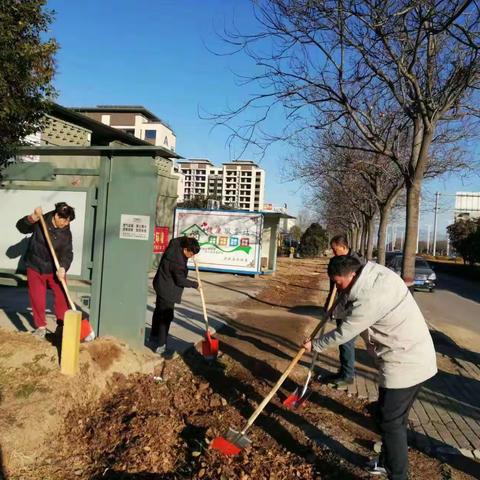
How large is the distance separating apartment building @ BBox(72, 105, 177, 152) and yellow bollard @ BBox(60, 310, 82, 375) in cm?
7788

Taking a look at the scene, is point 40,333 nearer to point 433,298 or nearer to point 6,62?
point 6,62

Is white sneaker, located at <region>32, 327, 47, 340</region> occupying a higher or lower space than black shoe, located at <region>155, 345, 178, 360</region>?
higher

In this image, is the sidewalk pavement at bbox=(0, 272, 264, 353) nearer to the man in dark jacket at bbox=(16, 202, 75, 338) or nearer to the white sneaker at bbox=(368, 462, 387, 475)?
the man in dark jacket at bbox=(16, 202, 75, 338)

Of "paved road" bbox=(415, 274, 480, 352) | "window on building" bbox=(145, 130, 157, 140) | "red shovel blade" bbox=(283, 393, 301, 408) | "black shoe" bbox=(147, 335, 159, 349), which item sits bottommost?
"paved road" bbox=(415, 274, 480, 352)

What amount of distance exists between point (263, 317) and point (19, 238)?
5.54 m

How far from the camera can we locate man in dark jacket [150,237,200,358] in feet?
20.7

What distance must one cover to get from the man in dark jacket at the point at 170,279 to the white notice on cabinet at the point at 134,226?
22.7 inches

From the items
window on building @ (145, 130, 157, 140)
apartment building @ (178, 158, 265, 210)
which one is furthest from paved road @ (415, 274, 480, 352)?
window on building @ (145, 130, 157, 140)

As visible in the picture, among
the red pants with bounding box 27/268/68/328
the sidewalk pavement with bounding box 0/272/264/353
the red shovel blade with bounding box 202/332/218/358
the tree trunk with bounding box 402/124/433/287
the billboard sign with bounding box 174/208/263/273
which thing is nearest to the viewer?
the red pants with bounding box 27/268/68/328

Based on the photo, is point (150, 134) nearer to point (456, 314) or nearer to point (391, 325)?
point (456, 314)

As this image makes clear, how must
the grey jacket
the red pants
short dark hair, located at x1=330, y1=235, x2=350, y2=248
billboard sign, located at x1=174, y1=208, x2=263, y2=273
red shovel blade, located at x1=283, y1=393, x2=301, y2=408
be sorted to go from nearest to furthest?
the grey jacket → red shovel blade, located at x1=283, y1=393, x2=301, y2=408 → short dark hair, located at x1=330, y1=235, x2=350, y2=248 → the red pants → billboard sign, located at x1=174, y1=208, x2=263, y2=273

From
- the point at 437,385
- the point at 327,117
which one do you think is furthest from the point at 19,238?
the point at 327,117

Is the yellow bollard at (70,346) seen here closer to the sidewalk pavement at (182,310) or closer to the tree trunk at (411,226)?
the sidewalk pavement at (182,310)

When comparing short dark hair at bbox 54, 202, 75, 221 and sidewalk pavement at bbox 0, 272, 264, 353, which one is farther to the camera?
sidewalk pavement at bbox 0, 272, 264, 353
